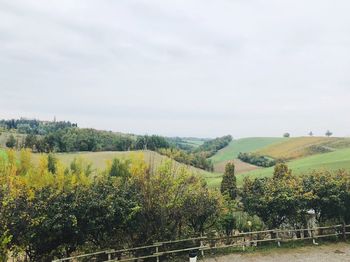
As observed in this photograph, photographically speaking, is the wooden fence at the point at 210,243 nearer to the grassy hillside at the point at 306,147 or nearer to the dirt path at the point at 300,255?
the dirt path at the point at 300,255

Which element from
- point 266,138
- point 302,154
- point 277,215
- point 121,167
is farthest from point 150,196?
point 266,138

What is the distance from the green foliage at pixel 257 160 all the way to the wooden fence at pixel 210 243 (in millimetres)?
58697

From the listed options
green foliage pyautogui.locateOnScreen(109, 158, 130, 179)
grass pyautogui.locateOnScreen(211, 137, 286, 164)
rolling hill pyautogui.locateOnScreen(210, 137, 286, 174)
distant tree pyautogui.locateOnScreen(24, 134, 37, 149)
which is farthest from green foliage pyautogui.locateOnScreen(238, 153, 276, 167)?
green foliage pyautogui.locateOnScreen(109, 158, 130, 179)

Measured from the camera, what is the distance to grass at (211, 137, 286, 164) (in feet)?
341

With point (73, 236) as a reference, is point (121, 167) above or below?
above

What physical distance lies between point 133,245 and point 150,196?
94.3 inches

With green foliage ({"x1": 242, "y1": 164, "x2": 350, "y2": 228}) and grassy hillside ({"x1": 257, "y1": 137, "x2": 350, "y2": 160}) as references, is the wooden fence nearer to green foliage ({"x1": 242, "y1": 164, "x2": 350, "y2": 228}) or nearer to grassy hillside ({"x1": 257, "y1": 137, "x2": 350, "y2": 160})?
green foliage ({"x1": 242, "y1": 164, "x2": 350, "y2": 228})

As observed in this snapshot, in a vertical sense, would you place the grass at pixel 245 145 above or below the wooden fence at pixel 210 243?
above

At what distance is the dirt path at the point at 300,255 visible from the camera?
1538 centimetres

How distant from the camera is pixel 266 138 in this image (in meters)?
122

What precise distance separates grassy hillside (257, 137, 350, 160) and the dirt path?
65521mm

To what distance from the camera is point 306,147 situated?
274 ft

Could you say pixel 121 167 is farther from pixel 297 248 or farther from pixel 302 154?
pixel 302 154

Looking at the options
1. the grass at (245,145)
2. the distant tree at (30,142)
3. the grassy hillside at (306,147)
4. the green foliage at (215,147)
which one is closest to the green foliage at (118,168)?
the distant tree at (30,142)
